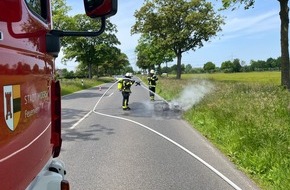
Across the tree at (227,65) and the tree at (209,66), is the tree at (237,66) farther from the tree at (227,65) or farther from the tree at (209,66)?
the tree at (209,66)

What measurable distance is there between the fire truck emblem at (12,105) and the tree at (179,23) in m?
41.1

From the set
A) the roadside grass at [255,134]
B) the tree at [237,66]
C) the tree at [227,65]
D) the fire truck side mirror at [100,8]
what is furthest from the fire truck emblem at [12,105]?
the tree at [227,65]

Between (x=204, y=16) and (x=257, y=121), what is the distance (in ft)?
118

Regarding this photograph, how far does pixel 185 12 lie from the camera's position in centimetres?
4338

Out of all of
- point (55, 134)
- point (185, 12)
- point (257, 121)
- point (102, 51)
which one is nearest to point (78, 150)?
point (257, 121)

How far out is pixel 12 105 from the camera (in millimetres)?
1987

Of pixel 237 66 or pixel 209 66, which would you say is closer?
pixel 237 66

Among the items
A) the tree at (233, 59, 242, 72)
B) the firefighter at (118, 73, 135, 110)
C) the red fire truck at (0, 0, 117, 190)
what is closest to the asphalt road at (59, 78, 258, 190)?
the red fire truck at (0, 0, 117, 190)

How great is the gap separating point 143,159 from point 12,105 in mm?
5708

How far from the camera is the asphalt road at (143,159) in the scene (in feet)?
19.6

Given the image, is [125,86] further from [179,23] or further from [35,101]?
[179,23]

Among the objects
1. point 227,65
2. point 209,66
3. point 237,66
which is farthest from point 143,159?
point 227,65

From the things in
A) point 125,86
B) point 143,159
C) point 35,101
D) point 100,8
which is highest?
point 100,8

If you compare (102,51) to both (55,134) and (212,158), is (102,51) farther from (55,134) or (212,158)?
(55,134)
